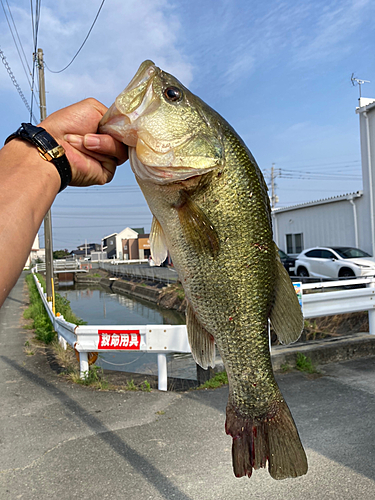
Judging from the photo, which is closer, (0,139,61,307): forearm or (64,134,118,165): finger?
(0,139,61,307): forearm

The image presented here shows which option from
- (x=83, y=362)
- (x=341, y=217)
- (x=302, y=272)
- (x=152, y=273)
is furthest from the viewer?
(x=152, y=273)

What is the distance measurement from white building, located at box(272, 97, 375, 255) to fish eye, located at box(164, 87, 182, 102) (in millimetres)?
16332

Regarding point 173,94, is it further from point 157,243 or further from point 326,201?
point 326,201

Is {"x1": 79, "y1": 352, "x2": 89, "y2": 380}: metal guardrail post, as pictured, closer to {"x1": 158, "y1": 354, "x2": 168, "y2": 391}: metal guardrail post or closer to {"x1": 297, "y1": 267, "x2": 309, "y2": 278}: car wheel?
{"x1": 158, "y1": 354, "x2": 168, "y2": 391}: metal guardrail post

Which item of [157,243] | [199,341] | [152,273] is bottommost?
[152,273]

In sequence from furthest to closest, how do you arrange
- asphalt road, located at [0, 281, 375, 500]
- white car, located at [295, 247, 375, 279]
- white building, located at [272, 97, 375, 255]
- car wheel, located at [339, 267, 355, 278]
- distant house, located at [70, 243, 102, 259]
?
distant house, located at [70, 243, 102, 259] < white building, located at [272, 97, 375, 255] < car wheel, located at [339, 267, 355, 278] < white car, located at [295, 247, 375, 279] < asphalt road, located at [0, 281, 375, 500]

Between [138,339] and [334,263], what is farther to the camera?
[334,263]

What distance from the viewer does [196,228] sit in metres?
1.57

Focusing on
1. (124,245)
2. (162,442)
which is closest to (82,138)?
(162,442)

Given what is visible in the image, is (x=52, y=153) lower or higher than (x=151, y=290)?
higher

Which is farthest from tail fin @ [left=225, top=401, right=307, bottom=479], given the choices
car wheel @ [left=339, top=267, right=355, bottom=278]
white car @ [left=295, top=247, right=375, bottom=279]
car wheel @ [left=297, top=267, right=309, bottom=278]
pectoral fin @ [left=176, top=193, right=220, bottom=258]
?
car wheel @ [left=297, top=267, right=309, bottom=278]

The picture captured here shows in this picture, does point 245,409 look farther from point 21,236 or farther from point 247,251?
point 21,236

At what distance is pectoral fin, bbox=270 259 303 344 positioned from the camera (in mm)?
1757

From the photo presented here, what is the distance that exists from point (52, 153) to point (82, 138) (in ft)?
0.85
